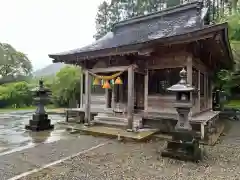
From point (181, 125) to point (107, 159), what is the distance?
1805 millimetres

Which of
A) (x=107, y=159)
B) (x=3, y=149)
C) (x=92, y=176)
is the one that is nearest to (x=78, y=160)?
(x=107, y=159)

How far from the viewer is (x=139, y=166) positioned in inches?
152

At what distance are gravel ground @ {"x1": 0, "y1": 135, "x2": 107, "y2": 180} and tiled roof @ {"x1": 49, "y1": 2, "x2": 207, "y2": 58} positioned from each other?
3.28 metres

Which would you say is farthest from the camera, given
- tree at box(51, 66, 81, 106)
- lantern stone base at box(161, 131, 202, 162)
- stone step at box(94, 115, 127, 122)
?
tree at box(51, 66, 81, 106)

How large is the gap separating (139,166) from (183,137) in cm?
117

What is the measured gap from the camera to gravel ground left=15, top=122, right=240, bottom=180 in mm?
3387

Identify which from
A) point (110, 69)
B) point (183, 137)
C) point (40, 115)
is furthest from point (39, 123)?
point (183, 137)

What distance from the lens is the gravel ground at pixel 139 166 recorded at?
11.1ft

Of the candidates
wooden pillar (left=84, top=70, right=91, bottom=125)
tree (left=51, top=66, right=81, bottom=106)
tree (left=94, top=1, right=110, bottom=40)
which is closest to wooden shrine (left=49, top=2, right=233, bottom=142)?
wooden pillar (left=84, top=70, right=91, bottom=125)

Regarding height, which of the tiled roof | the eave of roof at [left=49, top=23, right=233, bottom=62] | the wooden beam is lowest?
the wooden beam

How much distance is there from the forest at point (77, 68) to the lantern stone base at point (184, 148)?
8.21m

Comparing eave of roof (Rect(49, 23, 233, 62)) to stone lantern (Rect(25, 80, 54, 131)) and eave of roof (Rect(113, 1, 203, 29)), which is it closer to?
stone lantern (Rect(25, 80, 54, 131))

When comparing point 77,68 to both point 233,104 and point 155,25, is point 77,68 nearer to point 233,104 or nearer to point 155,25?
point 155,25

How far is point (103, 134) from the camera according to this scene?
6.42 m
